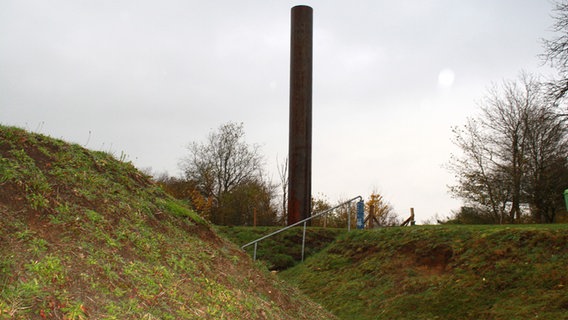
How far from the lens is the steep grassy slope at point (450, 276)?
802 centimetres

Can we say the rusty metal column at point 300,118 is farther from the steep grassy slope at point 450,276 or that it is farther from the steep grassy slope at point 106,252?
the steep grassy slope at point 106,252

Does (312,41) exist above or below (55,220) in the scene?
above

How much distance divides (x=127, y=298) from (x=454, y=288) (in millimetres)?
6544

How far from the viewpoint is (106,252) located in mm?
5047

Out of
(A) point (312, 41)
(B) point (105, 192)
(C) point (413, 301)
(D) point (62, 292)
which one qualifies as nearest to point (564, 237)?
(C) point (413, 301)

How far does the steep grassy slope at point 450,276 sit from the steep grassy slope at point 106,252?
2.38 metres

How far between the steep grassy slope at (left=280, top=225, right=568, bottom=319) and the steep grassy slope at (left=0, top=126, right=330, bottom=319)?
7.82 ft

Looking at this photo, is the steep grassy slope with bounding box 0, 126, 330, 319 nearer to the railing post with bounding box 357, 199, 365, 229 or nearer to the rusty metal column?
the railing post with bounding box 357, 199, 365, 229

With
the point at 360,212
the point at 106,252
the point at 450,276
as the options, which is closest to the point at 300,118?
the point at 360,212

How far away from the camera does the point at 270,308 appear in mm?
6020

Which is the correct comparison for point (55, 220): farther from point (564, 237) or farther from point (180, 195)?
point (180, 195)

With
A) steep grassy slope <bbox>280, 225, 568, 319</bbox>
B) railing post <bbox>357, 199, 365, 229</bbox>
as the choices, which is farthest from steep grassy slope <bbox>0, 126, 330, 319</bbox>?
railing post <bbox>357, 199, 365, 229</bbox>

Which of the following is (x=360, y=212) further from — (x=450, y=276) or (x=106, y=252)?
(x=106, y=252)

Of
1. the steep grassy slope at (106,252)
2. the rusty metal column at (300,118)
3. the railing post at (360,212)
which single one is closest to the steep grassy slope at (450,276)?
the railing post at (360,212)
